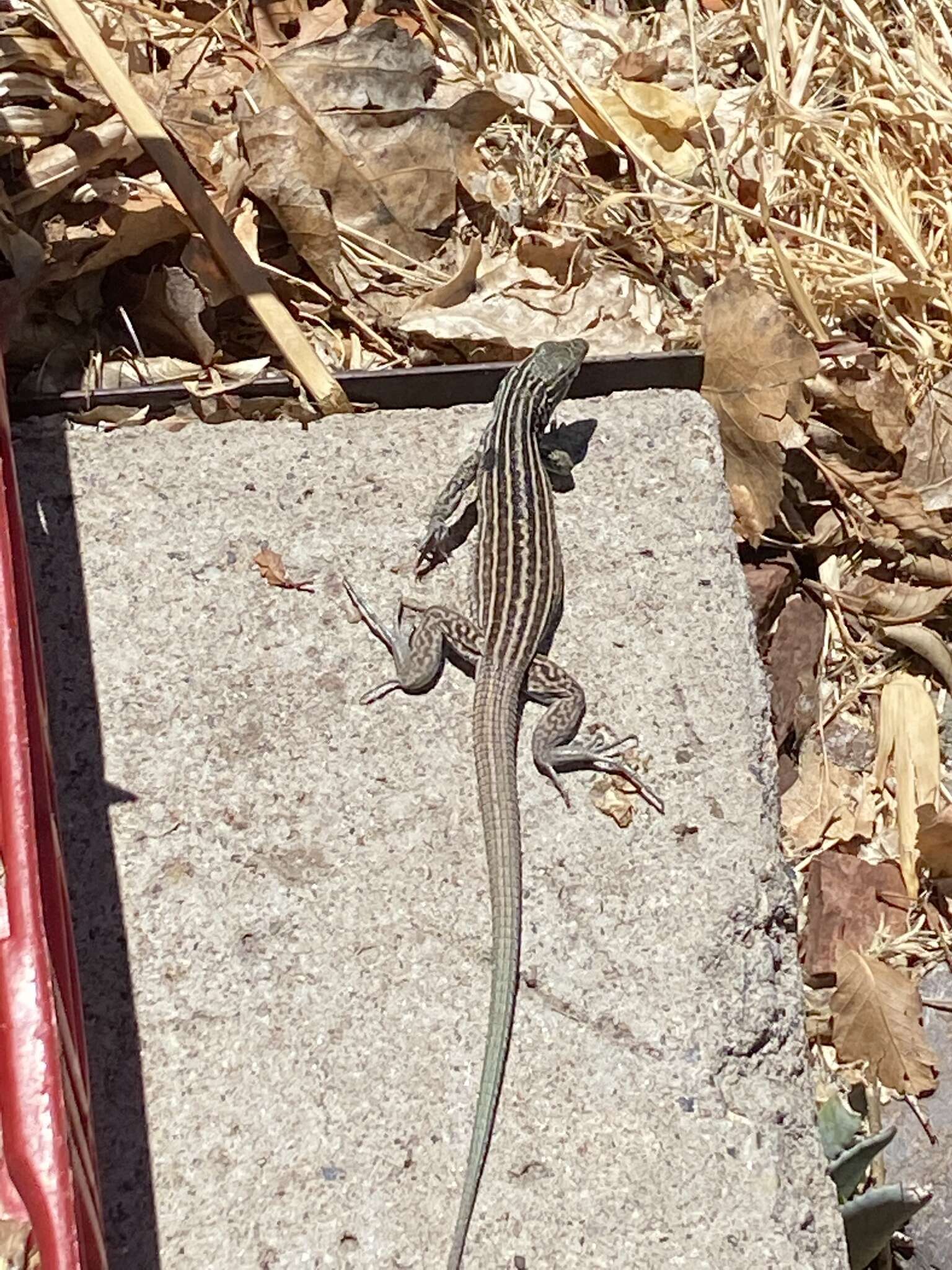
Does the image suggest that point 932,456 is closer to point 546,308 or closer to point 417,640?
point 546,308

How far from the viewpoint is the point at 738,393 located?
331 cm

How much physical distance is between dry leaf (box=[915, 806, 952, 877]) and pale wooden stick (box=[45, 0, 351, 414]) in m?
1.63

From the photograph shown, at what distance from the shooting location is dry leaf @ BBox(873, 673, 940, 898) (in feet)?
10.8

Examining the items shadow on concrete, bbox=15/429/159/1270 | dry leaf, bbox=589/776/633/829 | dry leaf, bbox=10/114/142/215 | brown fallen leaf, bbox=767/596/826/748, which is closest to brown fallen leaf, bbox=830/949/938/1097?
brown fallen leaf, bbox=767/596/826/748

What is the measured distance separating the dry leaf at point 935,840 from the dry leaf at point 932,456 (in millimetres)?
821

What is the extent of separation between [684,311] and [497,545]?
46.1 inches

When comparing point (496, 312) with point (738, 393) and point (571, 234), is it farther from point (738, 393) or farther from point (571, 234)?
point (738, 393)

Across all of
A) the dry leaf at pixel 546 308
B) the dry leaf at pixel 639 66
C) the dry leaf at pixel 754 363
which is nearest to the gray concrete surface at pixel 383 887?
the dry leaf at pixel 754 363

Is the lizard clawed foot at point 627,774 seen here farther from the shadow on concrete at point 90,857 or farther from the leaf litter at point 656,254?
the shadow on concrete at point 90,857

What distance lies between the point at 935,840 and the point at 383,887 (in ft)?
4.44

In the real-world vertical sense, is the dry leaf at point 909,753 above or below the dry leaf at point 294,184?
below

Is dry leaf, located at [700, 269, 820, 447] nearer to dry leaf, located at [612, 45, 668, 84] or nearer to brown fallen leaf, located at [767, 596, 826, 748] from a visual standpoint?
brown fallen leaf, located at [767, 596, 826, 748]

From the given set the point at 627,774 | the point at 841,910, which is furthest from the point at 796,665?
the point at 627,774

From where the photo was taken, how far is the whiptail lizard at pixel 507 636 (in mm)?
2588
